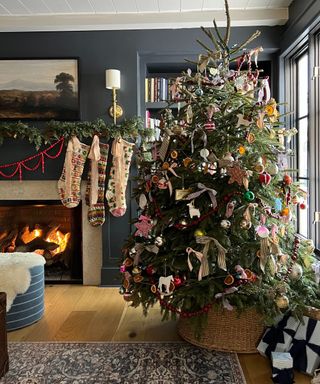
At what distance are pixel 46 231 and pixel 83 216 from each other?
0.48 meters

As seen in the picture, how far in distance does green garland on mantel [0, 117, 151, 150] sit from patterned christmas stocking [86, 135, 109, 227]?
0.14m

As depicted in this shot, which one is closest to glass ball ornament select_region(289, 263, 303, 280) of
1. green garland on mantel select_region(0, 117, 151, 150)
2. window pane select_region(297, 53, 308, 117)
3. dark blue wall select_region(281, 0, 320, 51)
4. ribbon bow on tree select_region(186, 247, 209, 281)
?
ribbon bow on tree select_region(186, 247, 209, 281)

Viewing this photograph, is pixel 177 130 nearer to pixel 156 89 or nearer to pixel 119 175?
pixel 119 175

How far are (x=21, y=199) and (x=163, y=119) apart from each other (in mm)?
1901

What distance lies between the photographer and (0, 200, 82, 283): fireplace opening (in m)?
3.92

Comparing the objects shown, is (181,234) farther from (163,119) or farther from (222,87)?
(222,87)

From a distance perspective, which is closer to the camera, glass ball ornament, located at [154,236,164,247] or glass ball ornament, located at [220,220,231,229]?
glass ball ornament, located at [220,220,231,229]

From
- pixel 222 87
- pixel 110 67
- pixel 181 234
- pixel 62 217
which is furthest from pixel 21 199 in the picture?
pixel 222 87

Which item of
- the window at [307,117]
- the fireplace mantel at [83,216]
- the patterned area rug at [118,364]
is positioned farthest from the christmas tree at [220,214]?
the fireplace mantel at [83,216]

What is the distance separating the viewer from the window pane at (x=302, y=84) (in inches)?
129

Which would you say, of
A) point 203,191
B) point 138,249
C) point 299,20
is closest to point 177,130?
point 203,191

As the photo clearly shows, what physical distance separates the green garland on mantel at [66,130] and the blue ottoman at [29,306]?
4.05 feet

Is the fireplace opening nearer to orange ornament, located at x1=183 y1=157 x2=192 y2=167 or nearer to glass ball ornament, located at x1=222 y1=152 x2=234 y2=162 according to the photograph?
orange ornament, located at x1=183 y1=157 x2=192 y2=167

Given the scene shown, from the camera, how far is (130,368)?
2.15 metres
